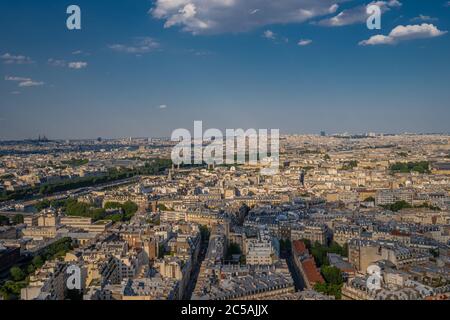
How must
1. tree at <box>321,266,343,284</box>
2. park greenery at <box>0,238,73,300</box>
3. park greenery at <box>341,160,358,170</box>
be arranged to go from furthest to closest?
park greenery at <box>341,160,358,170</box> < tree at <box>321,266,343,284</box> < park greenery at <box>0,238,73,300</box>

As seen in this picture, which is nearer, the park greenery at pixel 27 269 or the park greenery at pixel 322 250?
the park greenery at pixel 27 269

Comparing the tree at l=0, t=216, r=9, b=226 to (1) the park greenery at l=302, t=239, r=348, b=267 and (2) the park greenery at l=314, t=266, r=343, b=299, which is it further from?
(2) the park greenery at l=314, t=266, r=343, b=299

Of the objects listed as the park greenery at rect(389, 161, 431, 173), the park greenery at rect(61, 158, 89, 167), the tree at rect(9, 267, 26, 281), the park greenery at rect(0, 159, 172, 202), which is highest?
the park greenery at rect(61, 158, 89, 167)

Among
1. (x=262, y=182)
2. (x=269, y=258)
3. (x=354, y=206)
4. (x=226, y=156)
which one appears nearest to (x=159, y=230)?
(x=269, y=258)

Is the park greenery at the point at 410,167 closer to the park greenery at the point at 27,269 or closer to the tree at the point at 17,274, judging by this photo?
the park greenery at the point at 27,269

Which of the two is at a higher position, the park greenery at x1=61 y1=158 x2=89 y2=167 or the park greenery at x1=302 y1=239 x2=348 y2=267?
the park greenery at x1=61 y1=158 x2=89 y2=167

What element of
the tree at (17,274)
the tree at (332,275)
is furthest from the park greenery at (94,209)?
the tree at (332,275)

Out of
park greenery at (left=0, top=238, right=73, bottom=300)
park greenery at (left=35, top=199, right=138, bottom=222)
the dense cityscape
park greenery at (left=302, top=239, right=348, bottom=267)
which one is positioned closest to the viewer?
the dense cityscape

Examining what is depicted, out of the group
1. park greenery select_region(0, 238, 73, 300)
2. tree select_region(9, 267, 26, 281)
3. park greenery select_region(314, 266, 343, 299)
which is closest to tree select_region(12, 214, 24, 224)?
park greenery select_region(0, 238, 73, 300)

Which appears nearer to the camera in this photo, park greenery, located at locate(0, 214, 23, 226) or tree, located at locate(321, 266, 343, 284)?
tree, located at locate(321, 266, 343, 284)
